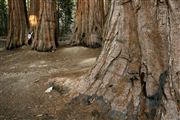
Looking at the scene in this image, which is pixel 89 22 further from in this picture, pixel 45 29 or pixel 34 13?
pixel 34 13

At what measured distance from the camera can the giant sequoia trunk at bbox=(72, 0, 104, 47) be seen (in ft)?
35.0

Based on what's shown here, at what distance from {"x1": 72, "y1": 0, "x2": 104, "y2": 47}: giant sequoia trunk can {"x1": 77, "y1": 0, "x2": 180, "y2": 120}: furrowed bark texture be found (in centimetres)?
639

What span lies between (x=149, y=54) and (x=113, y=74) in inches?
26.6

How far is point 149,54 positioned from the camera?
147 inches

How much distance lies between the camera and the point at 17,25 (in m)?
12.9

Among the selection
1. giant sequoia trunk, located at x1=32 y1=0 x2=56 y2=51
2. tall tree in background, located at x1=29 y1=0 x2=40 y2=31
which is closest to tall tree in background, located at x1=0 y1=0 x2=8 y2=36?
tall tree in background, located at x1=29 y1=0 x2=40 y2=31

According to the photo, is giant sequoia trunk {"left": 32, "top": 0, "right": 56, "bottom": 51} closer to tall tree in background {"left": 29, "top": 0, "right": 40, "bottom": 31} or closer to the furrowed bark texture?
tall tree in background {"left": 29, "top": 0, "right": 40, "bottom": 31}

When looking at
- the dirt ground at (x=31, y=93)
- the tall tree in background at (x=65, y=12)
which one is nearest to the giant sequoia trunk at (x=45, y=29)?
the dirt ground at (x=31, y=93)

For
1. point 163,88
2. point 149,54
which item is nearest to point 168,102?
point 163,88

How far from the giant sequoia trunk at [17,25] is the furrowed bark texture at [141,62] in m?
8.96

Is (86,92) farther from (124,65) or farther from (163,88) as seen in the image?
(163,88)

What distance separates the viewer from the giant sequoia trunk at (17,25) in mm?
12664

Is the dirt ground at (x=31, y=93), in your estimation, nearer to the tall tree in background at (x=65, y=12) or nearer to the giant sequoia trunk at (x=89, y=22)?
Result: the giant sequoia trunk at (x=89, y=22)

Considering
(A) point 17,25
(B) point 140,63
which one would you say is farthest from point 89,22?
(B) point 140,63
